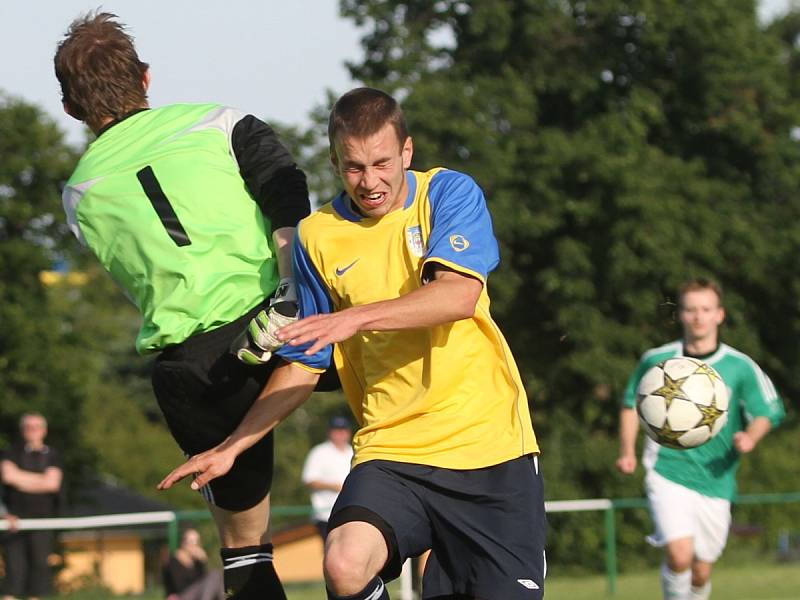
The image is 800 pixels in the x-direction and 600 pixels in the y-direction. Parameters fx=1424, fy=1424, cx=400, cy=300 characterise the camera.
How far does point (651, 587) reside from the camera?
58.9 feet

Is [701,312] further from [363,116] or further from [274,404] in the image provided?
[363,116]

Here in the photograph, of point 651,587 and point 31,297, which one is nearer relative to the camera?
point 651,587

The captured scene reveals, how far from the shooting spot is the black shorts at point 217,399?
5.10m

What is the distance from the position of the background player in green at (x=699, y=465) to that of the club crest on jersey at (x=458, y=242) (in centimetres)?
472

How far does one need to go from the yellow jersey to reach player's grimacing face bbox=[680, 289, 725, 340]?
4.58m

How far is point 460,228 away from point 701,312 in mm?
4865

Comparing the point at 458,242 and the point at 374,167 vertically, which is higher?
the point at 374,167

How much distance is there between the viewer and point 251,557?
17.4 feet

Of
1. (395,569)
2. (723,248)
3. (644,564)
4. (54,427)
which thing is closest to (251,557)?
(395,569)

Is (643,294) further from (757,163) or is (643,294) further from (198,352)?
(198,352)

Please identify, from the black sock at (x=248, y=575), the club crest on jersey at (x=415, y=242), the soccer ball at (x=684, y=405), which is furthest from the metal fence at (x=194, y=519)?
the club crest on jersey at (x=415, y=242)

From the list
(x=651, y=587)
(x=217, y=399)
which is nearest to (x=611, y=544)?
(x=651, y=587)

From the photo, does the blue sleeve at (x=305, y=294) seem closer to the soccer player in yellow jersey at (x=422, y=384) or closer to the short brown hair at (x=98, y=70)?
the soccer player in yellow jersey at (x=422, y=384)

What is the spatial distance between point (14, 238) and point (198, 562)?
1724cm
